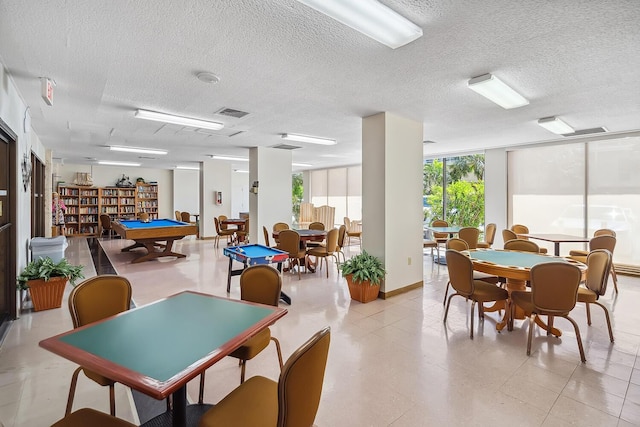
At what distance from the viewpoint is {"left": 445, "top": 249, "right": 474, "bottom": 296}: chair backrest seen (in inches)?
130

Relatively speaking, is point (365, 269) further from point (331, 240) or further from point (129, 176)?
point (129, 176)

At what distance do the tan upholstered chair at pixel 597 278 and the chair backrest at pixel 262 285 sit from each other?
3.12 m

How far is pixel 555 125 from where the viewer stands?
5.03 metres

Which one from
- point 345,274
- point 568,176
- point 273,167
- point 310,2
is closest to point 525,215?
point 568,176

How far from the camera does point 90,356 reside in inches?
57.3

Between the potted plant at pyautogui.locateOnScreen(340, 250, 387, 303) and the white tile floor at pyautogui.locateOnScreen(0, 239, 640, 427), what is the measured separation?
0.21 meters

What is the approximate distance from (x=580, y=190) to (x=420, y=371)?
20.6ft

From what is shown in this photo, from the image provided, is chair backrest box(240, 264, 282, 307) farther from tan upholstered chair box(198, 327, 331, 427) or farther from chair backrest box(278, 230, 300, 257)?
chair backrest box(278, 230, 300, 257)

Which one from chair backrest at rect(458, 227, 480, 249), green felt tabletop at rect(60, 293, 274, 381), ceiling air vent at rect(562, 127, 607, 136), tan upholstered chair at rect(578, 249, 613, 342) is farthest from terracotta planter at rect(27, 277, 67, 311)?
ceiling air vent at rect(562, 127, 607, 136)

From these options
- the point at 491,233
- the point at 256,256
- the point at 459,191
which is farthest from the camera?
the point at 459,191

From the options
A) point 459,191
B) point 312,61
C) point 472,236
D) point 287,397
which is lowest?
point 287,397

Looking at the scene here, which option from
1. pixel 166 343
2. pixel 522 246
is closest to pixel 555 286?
pixel 522 246

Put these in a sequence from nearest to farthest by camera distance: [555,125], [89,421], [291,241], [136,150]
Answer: [89,421] < [555,125] < [291,241] < [136,150]

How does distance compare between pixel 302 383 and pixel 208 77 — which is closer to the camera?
pixel 302 383
